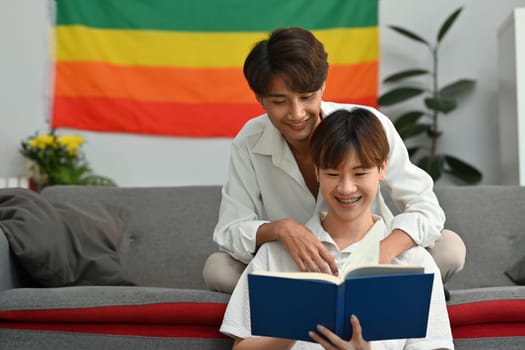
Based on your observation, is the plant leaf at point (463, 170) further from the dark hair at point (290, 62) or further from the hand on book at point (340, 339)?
the hand on book at point (340, 339)

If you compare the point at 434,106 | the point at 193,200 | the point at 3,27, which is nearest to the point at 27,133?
the point at 3,27

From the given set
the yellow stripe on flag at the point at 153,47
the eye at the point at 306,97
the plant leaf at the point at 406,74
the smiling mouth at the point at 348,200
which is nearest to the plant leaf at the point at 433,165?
the plant leaf at the point at 406,74

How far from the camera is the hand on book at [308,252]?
5.34ft

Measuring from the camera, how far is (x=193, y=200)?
2604 millimetres

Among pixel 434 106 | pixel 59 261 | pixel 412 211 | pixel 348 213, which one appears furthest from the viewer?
pixel 434 106

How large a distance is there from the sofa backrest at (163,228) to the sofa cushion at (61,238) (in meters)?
0.07

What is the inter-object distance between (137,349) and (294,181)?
0.57 m

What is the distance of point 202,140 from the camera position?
4105 mm

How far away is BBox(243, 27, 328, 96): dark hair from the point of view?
172cm

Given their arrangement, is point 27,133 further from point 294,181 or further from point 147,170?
point 294,181

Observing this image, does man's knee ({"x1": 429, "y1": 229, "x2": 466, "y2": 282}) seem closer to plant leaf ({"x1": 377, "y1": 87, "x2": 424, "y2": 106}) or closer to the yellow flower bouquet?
plant leaf ({"x1": 377, "y1": 87, "x2": 424, "y2": 106})

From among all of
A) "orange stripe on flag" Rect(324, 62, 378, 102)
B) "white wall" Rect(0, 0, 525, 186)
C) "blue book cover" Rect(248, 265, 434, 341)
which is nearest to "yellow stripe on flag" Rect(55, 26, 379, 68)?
"white wall" Rect(0, 0, 525, 186)

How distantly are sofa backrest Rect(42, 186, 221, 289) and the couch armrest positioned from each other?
0.37 meters

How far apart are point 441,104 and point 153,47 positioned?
60.3 inches
